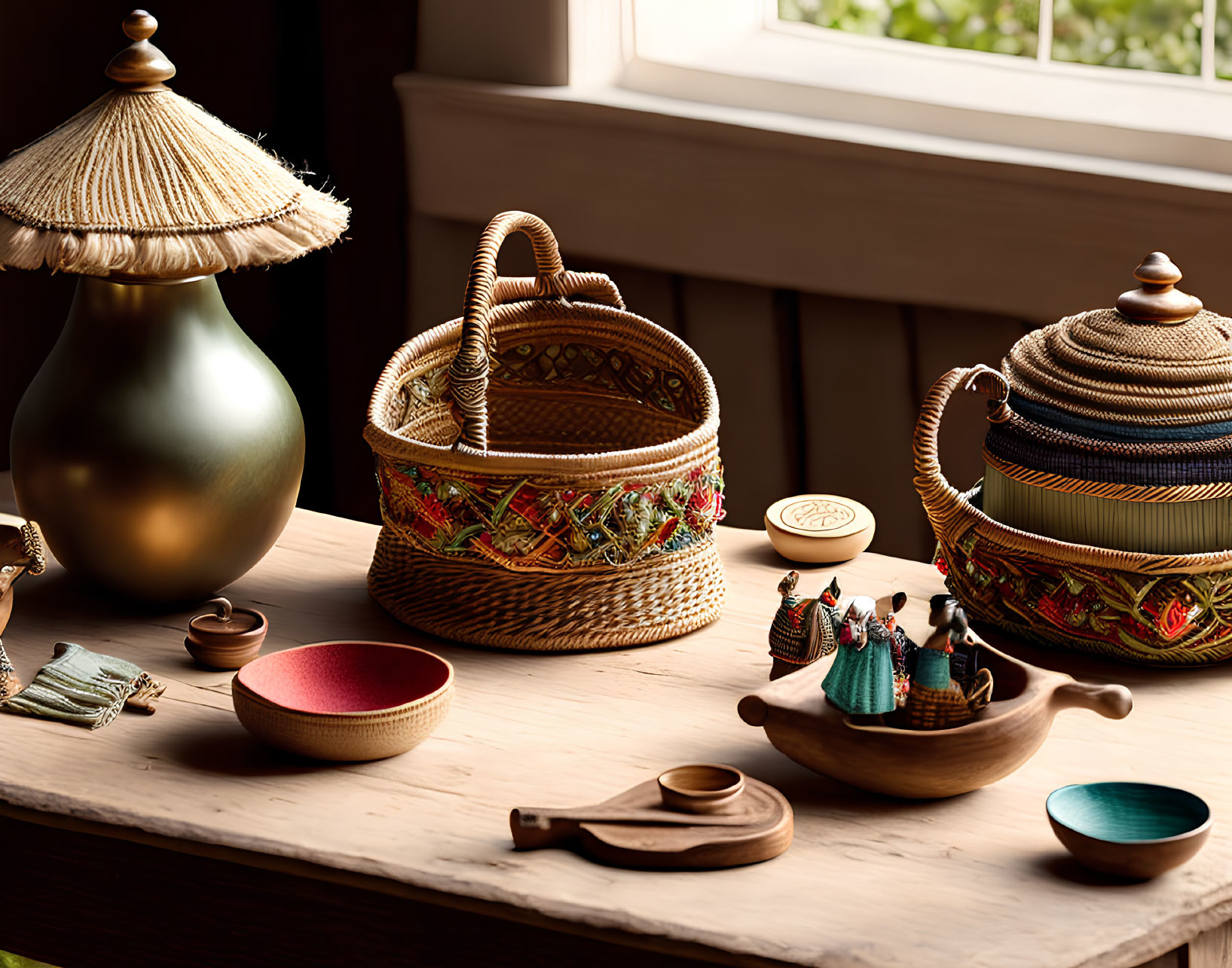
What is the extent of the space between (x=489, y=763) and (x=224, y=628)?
0.98 feet

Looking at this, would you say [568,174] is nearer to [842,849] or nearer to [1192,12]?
[1192,12]

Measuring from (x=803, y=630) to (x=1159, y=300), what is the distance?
1.32ft

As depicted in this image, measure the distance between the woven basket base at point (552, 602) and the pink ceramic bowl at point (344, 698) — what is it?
0.08 m

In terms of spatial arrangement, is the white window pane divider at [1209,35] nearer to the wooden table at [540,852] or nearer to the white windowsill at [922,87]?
the white windowsill at [922,87]

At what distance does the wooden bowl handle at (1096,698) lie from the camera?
3.62ft

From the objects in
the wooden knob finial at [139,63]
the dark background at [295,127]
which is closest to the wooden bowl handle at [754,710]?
the wooden knob finial at [139,63]

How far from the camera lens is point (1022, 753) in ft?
3.65

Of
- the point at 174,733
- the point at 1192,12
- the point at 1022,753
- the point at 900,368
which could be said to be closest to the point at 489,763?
the point at 174,733

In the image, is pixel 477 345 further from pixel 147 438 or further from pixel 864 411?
pixel 864 411

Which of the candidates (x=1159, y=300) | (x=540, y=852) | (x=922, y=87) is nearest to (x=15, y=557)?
(x=540, y=852)

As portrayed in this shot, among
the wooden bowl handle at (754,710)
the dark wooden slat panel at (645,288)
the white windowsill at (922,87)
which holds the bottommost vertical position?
the wooden bowl handle at (754,710)

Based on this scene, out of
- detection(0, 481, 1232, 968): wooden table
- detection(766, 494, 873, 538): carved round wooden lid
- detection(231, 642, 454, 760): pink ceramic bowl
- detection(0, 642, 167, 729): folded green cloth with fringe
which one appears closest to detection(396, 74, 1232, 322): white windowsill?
detection(766, 494, 873, 538): carved round wooden lid

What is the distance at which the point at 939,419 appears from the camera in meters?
1.34

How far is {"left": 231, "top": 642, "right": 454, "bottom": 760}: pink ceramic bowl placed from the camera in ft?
3.78
